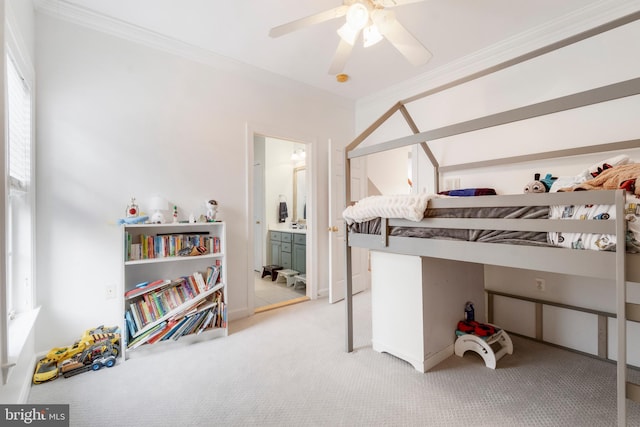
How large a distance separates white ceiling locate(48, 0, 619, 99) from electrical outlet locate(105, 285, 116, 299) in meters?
2.11

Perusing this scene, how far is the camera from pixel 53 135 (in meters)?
2.07

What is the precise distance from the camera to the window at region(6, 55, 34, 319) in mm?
1731

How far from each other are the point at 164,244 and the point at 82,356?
0.89 metres

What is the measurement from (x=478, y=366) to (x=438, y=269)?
73 centimetres

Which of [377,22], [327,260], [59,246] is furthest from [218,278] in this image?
[377,22]

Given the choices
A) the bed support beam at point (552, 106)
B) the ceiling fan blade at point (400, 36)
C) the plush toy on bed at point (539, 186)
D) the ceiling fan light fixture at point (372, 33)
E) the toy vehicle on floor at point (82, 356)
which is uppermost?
the ceiling fan light fixture at point (372, 33)

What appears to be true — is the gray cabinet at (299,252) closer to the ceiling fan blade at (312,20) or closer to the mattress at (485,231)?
the mattress at (485,231)

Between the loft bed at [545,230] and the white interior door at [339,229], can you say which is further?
the white interior door at [339,229]

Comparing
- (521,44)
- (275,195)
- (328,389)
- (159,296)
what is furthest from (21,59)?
(521,44)

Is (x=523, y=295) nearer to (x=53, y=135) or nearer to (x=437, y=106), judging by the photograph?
(x=437, y=106)

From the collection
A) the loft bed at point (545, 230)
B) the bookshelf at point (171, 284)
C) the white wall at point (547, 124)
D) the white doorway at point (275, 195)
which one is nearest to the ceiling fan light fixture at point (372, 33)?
the loft bed at point (545, 230)

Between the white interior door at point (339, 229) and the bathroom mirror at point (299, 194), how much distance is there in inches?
52.3

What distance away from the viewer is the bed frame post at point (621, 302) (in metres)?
0.96

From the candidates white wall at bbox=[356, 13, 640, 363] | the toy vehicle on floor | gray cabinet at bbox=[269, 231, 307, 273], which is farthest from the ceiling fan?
gray cabinet at bbox=[269, 231, 307, 273]
